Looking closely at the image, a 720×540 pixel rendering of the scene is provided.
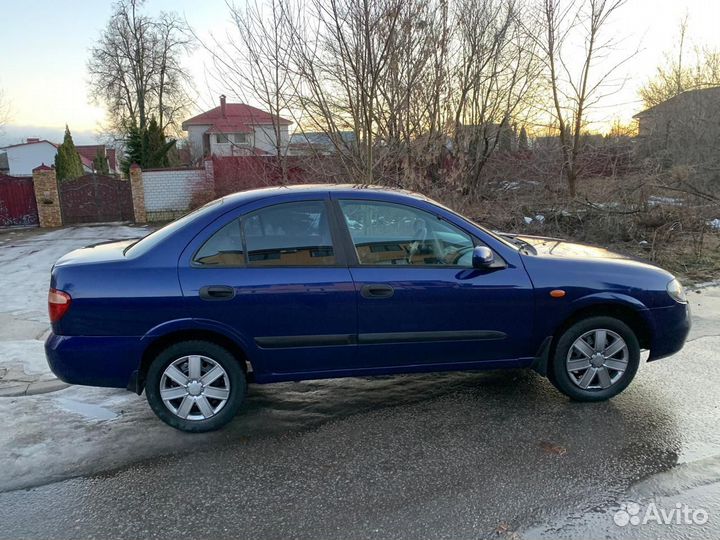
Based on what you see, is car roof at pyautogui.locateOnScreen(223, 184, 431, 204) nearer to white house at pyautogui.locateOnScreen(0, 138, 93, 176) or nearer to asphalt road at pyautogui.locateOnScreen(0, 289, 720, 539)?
asphalt road at pyautogui.locateOnScreen(0, 289, 720, 539)

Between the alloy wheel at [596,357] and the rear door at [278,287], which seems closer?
the rear door at [278,287]

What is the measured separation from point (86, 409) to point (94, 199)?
62.3ft

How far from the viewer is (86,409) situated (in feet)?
13.3

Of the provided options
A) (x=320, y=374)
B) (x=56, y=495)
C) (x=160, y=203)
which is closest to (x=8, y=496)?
(x=56, y=495)

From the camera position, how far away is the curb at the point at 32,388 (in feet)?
14.3

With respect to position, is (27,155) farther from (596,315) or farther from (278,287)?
(596,315)

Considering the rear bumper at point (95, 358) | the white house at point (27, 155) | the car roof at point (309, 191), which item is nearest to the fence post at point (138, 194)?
the car roof at point (309, 191)

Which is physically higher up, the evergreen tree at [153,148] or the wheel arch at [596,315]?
the evergreen tree at [153,148]

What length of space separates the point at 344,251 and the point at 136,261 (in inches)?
55.7

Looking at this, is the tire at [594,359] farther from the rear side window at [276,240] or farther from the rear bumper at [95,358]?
the rear bumper at [95,358]

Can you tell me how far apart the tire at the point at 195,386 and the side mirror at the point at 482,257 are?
72.0 inches

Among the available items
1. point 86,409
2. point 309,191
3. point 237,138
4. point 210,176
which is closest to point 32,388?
point 86,409

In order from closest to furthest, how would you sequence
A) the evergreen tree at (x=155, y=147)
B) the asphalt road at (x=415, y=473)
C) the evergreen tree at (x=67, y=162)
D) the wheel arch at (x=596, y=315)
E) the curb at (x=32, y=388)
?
the asphalt road at (x=415, y=473), the wheel arch at (x=596, y=315), the curb at (x=32, y=388), the evergreen tree at (x=155, y=147), the evergreen tree at (x=67, y=162)

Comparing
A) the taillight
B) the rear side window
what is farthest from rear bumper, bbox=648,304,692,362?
the taillight
